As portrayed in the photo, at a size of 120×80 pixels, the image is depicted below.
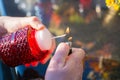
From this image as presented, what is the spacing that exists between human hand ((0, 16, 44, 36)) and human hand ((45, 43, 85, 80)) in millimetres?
88

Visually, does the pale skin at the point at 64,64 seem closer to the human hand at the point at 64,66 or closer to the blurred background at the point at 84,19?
the human hand at the point at 64,66

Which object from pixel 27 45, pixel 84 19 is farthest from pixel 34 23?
pixel 84 19

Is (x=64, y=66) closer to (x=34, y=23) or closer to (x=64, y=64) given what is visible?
(x=64, y=64)

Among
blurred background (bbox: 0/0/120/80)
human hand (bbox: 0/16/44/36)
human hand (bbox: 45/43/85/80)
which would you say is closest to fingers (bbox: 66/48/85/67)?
human hand (bbox: 45/43/85/80)

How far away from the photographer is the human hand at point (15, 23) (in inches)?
25.4

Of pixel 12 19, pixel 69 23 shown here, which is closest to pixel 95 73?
pixel 69 23

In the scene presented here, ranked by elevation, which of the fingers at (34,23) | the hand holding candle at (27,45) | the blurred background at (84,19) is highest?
the fingers at (34,23)

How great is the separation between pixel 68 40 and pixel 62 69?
7 centimetres

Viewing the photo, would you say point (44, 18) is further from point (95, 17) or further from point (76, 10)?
point (95, 17)

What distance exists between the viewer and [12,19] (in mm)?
738

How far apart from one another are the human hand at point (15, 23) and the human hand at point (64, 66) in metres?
0.09

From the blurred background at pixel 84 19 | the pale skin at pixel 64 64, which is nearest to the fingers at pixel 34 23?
the pale skin at pixel 64 64

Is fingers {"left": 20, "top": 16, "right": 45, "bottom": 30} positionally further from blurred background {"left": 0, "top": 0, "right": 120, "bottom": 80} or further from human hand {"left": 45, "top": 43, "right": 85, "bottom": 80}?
blurred background {"left": 0, "top": 0, "right": 120, "bottom": 80}

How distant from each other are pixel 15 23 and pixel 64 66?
0.21 meters
